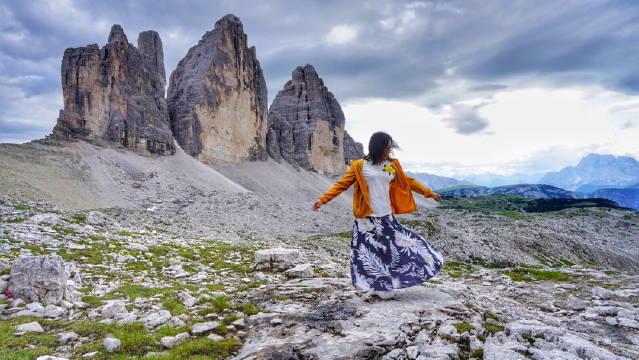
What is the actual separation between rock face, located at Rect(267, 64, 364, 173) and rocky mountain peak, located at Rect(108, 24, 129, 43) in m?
53.9

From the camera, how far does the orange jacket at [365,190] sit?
6.50 metres

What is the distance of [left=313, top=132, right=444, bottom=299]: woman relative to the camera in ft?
20.6

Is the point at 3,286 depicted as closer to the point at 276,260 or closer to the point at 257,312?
the point at 257,312

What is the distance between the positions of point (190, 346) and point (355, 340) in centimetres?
273

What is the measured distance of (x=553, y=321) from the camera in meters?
6.25

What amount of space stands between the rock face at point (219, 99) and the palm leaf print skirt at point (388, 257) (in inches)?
2606

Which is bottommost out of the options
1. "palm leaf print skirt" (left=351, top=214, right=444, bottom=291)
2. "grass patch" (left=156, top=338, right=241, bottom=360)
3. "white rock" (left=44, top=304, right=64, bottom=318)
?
"grass patch" (left=156, top=338, right=241, bottom=360)

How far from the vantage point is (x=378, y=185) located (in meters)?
6.54

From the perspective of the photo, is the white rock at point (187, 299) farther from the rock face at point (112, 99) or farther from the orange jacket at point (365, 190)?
the rock face at point (112, 99)

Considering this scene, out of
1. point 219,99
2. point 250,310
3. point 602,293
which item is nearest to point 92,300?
point 250,310

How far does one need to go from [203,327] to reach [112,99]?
5750 centimetres

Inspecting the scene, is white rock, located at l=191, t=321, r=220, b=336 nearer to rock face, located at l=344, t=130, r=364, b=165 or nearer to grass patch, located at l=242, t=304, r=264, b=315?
grass patch, located at l=242, t=304, r=264, b=315

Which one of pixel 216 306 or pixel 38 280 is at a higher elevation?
pixel 38 280

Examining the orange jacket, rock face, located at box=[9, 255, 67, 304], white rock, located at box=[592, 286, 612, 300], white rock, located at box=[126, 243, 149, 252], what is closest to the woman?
the orange jacket
